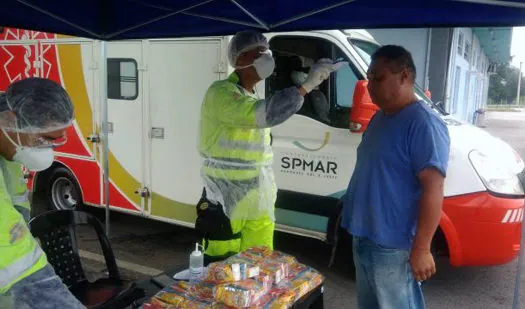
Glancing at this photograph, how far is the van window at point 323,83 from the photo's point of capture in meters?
4.15

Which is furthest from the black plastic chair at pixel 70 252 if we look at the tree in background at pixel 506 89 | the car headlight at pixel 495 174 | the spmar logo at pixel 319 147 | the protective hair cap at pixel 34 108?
the tree in background at pixel 506 89

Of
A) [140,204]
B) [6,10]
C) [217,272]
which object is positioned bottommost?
[140,204]

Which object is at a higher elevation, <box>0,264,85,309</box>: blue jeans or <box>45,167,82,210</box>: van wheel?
<box>0,264,85,309</box>: blue jeans

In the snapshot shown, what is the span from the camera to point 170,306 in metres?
2.06

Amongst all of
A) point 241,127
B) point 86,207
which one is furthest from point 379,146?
point 86,207

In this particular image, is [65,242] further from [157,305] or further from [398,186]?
[398,186]

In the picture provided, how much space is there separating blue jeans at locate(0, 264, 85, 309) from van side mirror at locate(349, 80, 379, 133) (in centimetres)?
258

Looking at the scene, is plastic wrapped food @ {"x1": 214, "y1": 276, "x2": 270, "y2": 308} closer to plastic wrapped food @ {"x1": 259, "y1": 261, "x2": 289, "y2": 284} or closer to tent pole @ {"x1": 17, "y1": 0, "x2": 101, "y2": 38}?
plastic wrapped food @ {"x1": 259, "y1": 261, "x2": 289, "y2": 284}

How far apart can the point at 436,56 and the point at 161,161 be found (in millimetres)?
7628

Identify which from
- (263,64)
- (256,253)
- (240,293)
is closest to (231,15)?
(263,64)

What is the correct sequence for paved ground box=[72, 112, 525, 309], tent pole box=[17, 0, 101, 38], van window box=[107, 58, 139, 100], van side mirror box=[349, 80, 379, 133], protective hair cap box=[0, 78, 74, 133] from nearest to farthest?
protective hair cap box=[0, 78, 74, 133] < tent pole box=[17, 0, 101, 38] < van side mirror box=[349, 80, 379, 133] < paved ground box=[72, 112, 525, 309] < van window box=[107, 58, 139, 100]

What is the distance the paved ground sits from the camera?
408 centimetres

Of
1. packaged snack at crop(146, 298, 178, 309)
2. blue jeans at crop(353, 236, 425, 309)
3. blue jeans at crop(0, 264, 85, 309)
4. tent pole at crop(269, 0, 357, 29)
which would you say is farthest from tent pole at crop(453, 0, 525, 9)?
blue jeans at crop(0, 264, 85, 309)

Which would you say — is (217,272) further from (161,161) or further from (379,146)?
(161,161)
